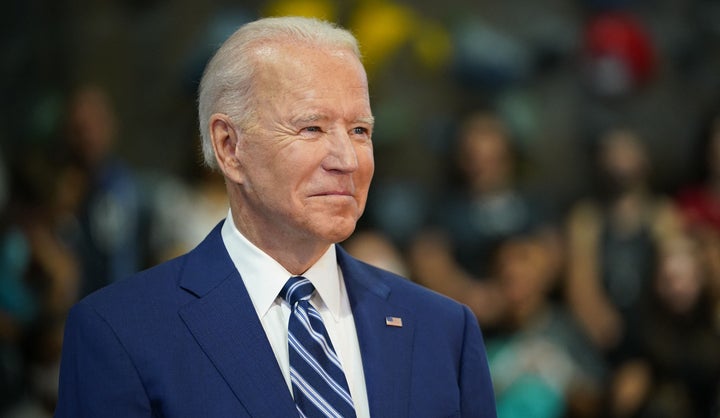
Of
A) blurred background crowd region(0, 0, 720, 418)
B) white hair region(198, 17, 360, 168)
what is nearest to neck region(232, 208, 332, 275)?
white hair region(198, 17, 360, 168)

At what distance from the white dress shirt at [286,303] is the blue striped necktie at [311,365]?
0.03 m

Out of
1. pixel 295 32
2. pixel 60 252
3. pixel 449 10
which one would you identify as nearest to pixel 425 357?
pixel 295 32

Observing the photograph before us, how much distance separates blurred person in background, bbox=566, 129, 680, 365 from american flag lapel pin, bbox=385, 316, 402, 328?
A: 16.9ft

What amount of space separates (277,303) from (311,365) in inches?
6.6

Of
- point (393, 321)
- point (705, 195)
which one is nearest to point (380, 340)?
point (393, 321)

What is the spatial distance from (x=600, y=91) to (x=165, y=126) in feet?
10.1

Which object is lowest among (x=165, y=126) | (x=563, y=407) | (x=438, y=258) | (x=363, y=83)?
(x=563, y=407)

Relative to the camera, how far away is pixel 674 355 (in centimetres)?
716

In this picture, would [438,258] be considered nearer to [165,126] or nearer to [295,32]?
[165,126]

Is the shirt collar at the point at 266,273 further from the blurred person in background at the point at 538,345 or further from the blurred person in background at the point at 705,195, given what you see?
the blurred person in background at the point at 705,195

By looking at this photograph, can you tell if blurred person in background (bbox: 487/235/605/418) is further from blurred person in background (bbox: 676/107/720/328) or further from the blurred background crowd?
blurred person in background (bbox: 676/107/720/328)

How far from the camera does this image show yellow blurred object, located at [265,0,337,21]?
6.87m

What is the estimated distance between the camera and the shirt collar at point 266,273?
215 cm

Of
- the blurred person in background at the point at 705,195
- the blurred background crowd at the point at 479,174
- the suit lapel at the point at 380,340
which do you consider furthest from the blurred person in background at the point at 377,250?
the suit lapel at the point at 380,340
